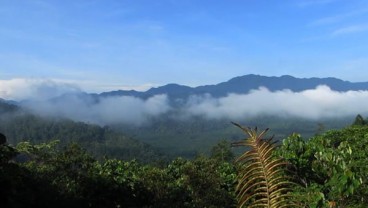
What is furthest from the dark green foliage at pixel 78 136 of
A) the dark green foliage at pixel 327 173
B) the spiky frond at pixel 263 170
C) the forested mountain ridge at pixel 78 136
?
the spiky frond at pixel 263 170

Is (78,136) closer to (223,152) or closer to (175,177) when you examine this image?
(223,152)

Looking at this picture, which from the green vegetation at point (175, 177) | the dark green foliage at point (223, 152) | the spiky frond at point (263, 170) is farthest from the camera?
the dark green foliage at point (223, 152)

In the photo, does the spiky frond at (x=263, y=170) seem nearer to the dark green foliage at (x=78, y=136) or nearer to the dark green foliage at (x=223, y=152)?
the dark green foliage at (x=223, y=152)

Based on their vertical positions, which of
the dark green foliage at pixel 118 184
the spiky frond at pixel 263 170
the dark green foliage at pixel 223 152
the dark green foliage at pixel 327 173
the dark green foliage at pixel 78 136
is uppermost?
the spiky frond at pixel 263 170

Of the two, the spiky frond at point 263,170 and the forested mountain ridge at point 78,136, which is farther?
the forested mountain ridge at point 78,136

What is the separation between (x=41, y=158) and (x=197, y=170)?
6851mm

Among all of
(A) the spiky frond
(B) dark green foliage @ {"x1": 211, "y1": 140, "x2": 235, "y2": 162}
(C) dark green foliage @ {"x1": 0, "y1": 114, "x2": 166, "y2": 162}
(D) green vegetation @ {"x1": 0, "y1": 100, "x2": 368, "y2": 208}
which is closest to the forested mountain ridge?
(C) dark green foliage @ {"x1": 0, "y1": 114, "x2": 166, "y2": 162}

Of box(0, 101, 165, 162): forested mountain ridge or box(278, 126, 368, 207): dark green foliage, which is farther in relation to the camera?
box(0, 101, 165, 162): forested mountain ridge

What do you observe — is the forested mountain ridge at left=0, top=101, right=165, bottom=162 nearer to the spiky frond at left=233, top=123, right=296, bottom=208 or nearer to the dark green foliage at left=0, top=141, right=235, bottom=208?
the dark green foliage at left=0, top=141, right=235, bottom=208

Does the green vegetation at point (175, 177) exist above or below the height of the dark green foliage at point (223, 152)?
above

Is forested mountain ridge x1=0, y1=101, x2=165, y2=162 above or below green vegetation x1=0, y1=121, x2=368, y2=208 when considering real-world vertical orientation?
below

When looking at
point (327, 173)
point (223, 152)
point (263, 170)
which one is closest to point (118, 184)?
point (327, 173)

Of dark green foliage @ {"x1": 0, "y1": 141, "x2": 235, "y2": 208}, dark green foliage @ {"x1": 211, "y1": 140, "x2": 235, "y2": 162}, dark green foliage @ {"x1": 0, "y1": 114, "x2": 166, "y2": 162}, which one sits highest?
dark green foliage @ {"x1": 0, "y1": 141, "x2": 235, "y2": 208}

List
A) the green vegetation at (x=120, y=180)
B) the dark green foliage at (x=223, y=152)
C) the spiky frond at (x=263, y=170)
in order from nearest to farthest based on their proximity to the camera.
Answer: the spiky frond at (x=263, y=170) → the green vegetation at (x=120, y=180) → the dark green foliage at (x=223, y=152)
